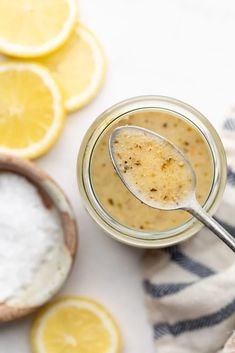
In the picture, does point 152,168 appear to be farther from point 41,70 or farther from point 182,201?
point 41,70

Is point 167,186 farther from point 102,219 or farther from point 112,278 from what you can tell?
point 112,278

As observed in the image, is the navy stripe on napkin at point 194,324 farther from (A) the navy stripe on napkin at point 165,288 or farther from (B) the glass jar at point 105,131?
(B) the glass jar at point 105,131

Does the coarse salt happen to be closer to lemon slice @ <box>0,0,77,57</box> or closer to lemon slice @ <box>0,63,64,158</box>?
lemon slice @ <box>0,63,64,158</box>

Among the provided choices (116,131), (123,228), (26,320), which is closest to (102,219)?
(123,228)

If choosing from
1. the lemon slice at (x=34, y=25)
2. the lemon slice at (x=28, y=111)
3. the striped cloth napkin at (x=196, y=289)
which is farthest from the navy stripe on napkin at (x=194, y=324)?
the lemon slice at (x=34, y=25)

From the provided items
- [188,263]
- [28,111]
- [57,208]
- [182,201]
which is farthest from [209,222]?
[28,111]
